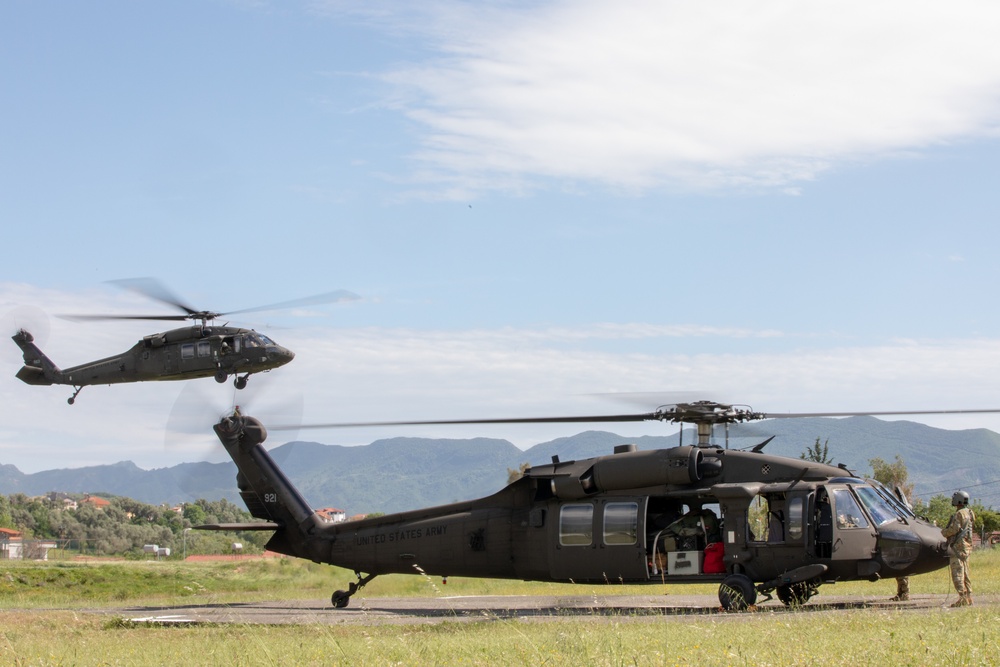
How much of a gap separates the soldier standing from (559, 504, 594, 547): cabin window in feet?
20.2

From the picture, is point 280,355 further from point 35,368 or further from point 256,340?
point 35,368

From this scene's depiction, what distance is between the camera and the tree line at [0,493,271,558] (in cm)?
8331

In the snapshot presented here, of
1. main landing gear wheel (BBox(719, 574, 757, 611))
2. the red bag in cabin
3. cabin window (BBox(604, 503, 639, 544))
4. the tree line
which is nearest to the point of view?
main landing gear wheel (BBox(719, 574, 757, 611))

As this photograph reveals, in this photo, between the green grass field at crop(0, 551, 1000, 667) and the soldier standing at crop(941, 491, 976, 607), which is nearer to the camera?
the green grass field at crop(0, 551, 1000, 667)

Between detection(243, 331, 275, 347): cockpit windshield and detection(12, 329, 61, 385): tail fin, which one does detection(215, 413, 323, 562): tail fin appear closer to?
detection(243, 331, 275, 347): cockpit windshield

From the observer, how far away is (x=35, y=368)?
35094mm

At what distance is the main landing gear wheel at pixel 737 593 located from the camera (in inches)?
706

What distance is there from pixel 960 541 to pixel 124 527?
3538 inches

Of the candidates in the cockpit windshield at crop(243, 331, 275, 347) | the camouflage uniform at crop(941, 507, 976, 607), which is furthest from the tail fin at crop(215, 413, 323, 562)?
the camouflage uniform at crop(941, 507, 976, 607)

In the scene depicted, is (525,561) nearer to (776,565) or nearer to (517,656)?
(776,565)

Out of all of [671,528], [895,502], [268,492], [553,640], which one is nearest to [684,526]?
[671,528]

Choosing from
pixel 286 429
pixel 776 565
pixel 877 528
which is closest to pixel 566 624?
pixel 776 565

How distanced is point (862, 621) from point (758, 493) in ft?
19.2

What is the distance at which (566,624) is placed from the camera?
15.0m
